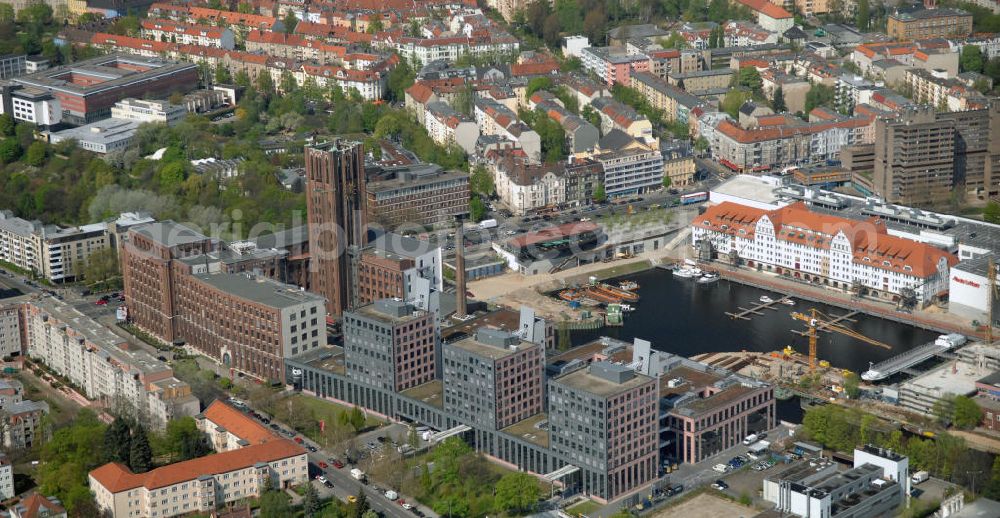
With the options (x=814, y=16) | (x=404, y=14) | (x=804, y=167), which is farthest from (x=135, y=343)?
(x=814, y=16)

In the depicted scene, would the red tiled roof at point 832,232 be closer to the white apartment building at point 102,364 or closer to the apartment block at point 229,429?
the apartment block at point 229,429

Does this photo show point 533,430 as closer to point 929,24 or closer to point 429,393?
point 429,393

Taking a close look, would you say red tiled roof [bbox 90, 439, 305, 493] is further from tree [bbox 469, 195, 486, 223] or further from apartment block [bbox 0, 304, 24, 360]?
tree [bbox 469, 195, 486, 223]

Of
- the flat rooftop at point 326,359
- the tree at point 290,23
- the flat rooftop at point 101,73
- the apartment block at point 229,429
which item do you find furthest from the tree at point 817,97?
the apartment block at point 229,429

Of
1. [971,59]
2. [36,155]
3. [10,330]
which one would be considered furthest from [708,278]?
[36,155]

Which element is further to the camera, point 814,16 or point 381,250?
point 814,16

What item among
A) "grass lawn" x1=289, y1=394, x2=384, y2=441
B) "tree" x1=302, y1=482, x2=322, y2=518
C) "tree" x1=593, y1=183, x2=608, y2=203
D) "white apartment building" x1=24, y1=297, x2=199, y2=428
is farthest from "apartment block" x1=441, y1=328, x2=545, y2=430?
"tree" x1=593, y1=183, x2=608, y2=203

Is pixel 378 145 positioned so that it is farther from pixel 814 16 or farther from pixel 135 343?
pixel 814 16
